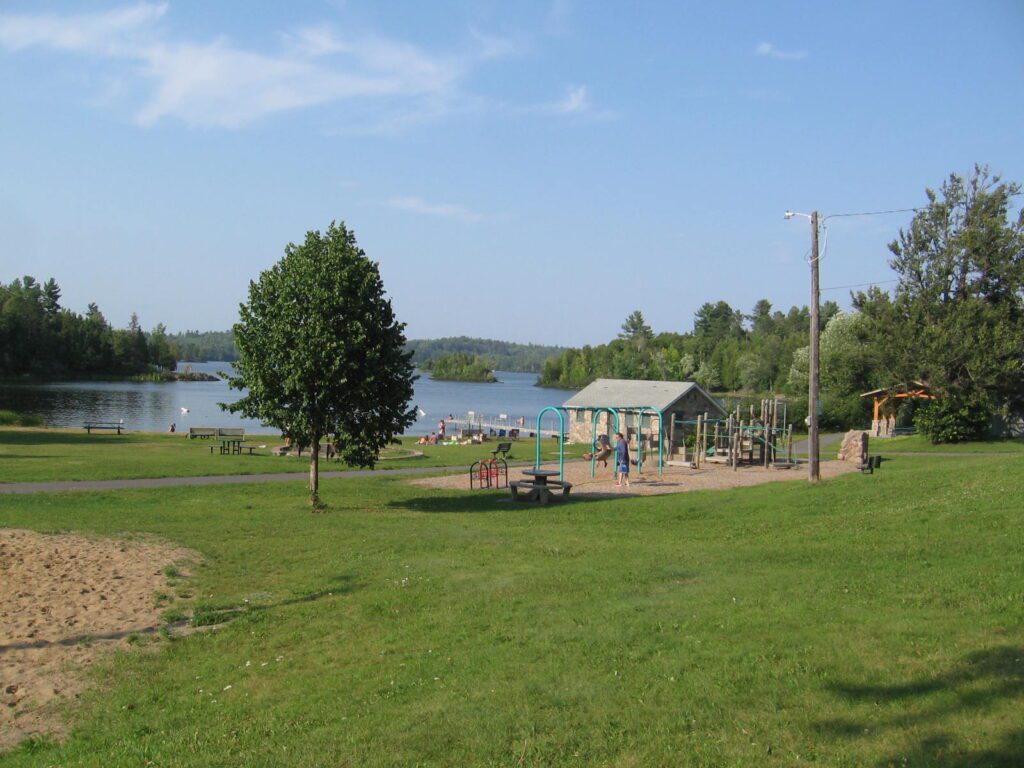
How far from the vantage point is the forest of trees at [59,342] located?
129m

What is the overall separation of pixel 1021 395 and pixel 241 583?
46789 mm

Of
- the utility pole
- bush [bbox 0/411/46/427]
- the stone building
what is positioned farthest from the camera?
bush [bbox 0/411/46/427]

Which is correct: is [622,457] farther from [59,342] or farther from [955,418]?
[59,342]

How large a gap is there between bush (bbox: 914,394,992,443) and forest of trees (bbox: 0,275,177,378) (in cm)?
11942

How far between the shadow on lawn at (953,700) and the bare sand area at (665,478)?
17907 millimetres

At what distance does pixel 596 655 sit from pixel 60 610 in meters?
6.68

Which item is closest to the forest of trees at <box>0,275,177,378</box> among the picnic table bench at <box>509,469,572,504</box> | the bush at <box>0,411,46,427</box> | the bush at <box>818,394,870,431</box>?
the bush at <box>0,411,46,427</box>

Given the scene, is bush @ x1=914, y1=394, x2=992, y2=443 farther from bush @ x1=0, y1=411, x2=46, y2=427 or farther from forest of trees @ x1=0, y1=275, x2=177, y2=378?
forest of trees @ x1=0, y1=275, x2=177, y2=378

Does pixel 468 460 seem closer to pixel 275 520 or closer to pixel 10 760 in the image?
pixel 275 520

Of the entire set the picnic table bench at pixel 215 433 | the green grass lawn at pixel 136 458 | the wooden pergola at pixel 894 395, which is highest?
the wooden pergola at pixel 894 395

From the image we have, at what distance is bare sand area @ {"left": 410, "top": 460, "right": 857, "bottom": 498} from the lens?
26.1 metres

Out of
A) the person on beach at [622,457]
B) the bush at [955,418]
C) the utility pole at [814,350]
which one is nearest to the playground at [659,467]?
the person on beach at [622,457]

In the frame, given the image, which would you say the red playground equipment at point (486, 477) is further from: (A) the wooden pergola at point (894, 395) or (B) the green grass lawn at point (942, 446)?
(A) the wooden pergola at point (894, 395)

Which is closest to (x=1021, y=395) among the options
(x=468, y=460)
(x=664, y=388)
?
(x=664, y=388)
